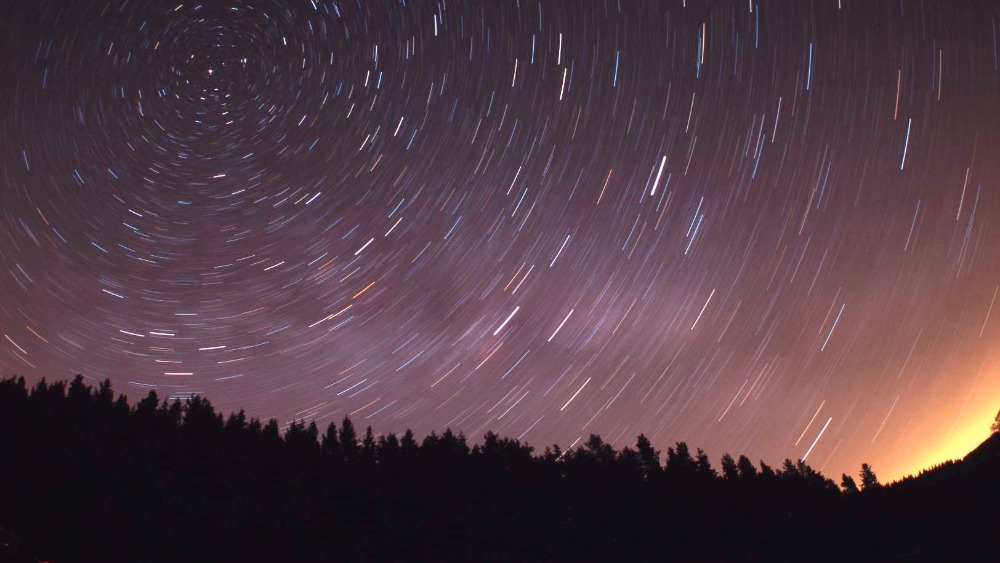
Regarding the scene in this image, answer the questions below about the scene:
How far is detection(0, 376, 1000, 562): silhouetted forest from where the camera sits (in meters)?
31.0

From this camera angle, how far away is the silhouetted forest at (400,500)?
31.0 m

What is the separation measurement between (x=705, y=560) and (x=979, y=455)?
40416mm

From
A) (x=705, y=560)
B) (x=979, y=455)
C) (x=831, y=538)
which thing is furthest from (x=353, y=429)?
(x=979, y=455)

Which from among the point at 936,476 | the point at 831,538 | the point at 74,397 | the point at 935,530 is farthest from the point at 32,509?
the point at 936,476

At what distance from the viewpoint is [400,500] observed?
40719mm

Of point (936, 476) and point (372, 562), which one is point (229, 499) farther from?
point (936, 476)

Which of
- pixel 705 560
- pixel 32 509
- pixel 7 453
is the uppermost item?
pixel 7 453

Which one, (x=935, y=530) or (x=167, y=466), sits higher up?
(x=167, y=466)

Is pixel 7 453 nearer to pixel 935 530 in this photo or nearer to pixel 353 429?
pixel 353 429

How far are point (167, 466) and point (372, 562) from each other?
19.9 meters

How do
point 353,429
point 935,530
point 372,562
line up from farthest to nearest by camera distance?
point 353,429, point 372,562, point 935,530

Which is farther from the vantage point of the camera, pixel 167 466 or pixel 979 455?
pixel 979 455

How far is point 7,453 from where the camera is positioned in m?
37.1

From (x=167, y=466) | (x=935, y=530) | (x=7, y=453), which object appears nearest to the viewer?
(x=935, y=530)
